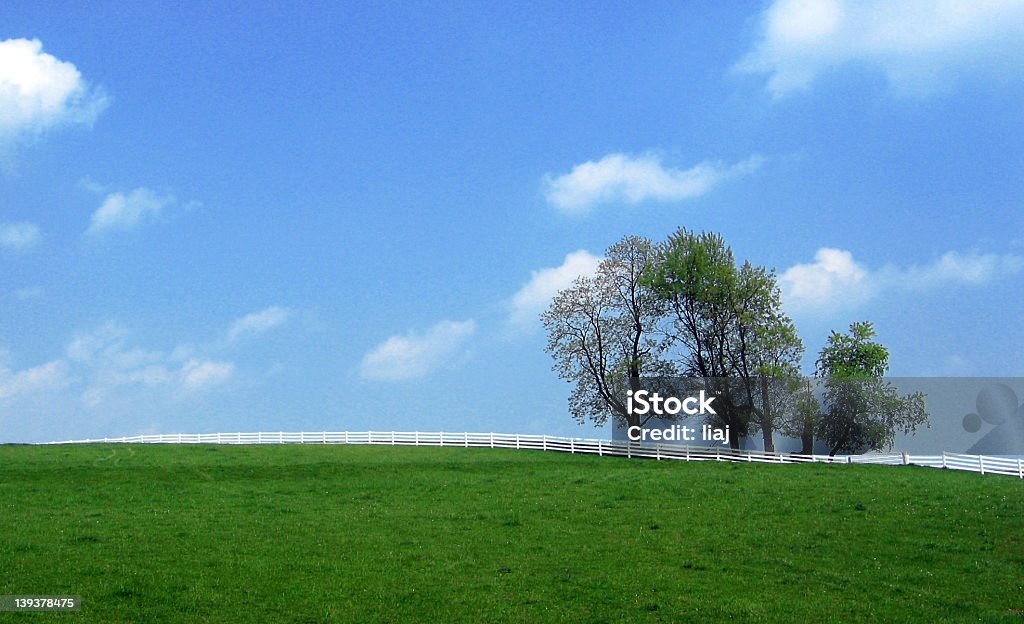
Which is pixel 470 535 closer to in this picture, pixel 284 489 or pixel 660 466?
pixel 284 489

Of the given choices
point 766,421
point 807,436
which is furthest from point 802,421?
point 766,421

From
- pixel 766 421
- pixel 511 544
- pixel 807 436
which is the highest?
pixel 766 421

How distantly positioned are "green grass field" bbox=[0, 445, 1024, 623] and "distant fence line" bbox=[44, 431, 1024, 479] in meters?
2.52

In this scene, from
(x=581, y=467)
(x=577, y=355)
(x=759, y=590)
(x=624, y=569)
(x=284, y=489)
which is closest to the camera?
(x=759, y=590)

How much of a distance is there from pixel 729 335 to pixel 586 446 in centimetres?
962

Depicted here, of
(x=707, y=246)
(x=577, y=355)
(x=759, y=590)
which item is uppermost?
(x=707, y=246)

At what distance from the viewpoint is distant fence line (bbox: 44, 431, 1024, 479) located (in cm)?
4397

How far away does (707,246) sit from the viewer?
177ft

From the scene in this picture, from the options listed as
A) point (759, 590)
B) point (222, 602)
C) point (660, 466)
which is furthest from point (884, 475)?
point (222, 602)

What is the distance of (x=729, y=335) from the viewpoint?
52375 millimetres

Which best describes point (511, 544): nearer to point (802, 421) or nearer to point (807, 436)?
point (802, 421)

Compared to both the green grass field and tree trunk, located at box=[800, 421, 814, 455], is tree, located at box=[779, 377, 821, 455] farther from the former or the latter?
the green grass field

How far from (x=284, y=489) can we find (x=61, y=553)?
1214 centimetres

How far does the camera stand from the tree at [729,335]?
51875 millimetres
